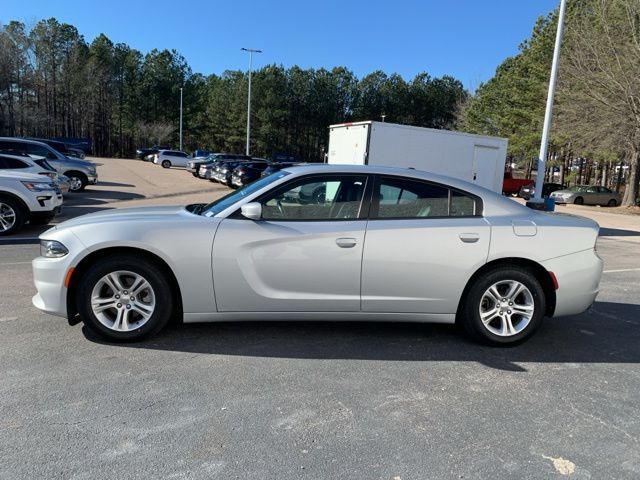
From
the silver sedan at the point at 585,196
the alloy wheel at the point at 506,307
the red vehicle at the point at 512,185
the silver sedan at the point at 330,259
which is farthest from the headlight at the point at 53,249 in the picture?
the red vehicle at the point at 512,185

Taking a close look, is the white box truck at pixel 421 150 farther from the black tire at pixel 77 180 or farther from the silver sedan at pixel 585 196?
the silver sedan at pixel 585 196

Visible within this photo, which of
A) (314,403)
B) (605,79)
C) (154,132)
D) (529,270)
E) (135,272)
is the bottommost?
(314,403)

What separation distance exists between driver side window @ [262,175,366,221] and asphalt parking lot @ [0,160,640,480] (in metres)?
1.11

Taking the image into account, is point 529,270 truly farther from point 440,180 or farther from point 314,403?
point 314,403

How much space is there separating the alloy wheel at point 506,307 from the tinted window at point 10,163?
12.5 m

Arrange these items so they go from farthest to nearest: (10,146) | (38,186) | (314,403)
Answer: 1. (10,146)
2. (38,186)
3. (314,403)

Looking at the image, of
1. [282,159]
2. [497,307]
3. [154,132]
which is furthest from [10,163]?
[154,132]

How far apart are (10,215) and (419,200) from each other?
29.5 feet

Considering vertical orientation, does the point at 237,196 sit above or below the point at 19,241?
above

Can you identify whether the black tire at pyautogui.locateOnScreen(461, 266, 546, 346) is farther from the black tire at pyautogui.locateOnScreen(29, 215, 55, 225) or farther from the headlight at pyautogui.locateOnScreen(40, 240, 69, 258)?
the black tire at pyautogui.locateOnScreen(29, 215, 55, 225)

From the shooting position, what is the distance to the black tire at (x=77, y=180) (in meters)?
18.9

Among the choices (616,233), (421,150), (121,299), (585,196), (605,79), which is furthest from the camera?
(585,196)

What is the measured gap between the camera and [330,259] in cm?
401

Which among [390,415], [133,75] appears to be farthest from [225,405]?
[133,75]
